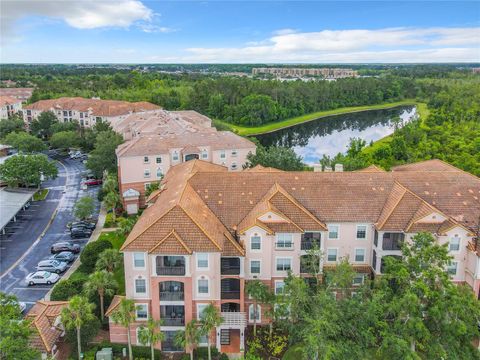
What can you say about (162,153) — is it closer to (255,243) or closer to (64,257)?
(64,257)

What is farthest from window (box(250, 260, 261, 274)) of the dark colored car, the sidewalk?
the dark colored car

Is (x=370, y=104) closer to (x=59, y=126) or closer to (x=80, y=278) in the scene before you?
(x=59, y=126)

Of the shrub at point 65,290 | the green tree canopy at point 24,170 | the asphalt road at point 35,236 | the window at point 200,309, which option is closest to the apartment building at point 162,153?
the asphalt road at point 35,236

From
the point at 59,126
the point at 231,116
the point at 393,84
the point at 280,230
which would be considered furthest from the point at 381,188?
the point at 393,84

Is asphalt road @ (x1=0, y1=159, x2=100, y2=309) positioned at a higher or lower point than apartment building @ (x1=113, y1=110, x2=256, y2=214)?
lower

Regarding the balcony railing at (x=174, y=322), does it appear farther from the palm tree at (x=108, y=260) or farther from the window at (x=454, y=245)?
the window at (x=454, y=245)

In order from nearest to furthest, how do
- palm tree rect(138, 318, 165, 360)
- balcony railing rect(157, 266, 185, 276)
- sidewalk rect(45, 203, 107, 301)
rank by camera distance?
1. palm tree rect(138, 318, 165, 360)
2. balcony railing rect(157, 266, 185, 276)
3. sidewalk rect(45, 203, 107, 301)

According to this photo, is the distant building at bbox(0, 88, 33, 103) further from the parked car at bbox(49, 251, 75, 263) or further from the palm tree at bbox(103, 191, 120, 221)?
the parked car at bbox(49, 251, 75, 263)

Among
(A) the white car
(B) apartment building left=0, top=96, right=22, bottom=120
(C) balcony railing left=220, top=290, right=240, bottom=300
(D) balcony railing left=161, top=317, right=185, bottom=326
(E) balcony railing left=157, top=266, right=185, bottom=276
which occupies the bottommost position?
(A) the white car
